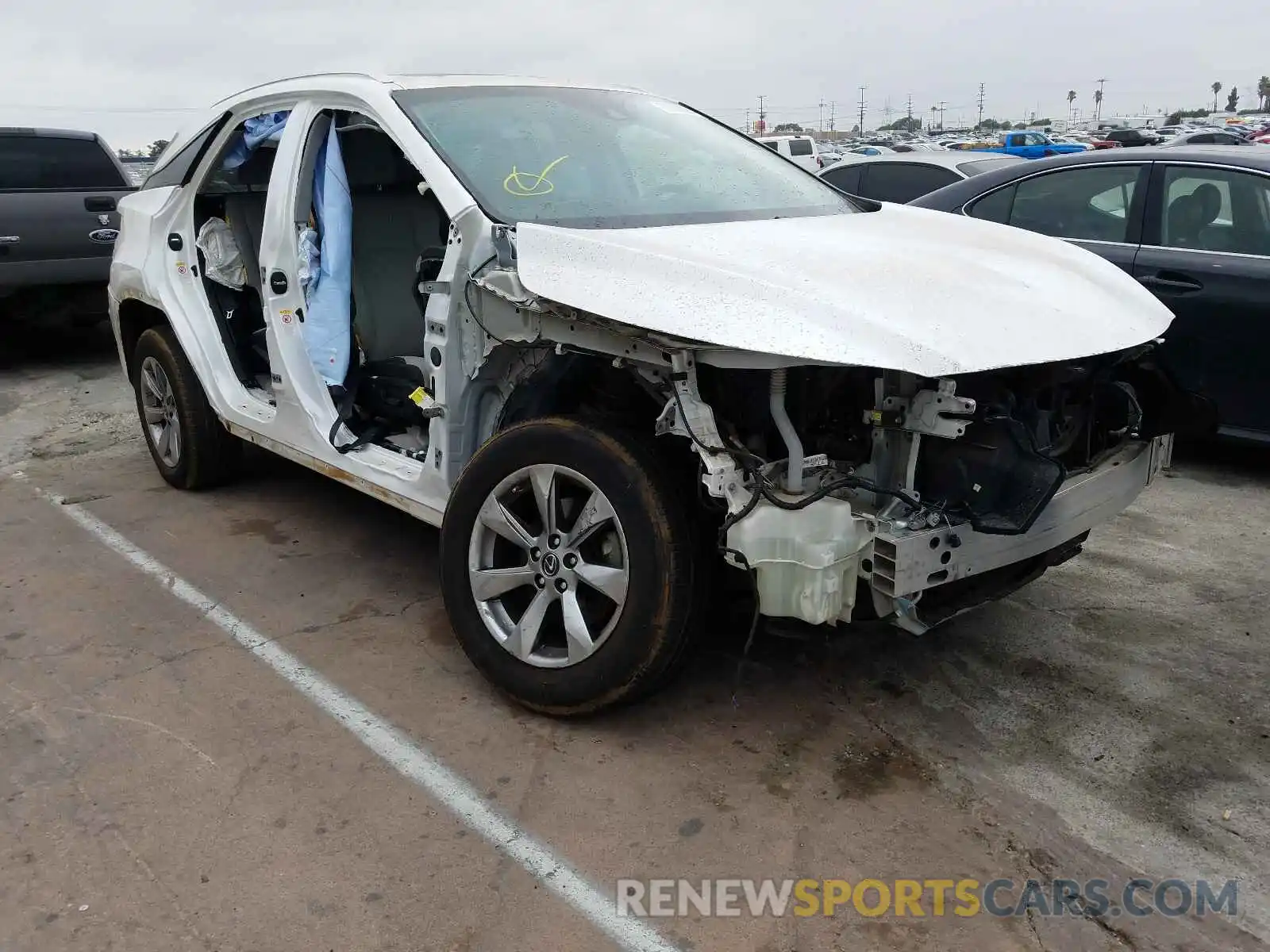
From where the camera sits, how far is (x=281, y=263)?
399 cm

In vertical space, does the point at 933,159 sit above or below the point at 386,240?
above

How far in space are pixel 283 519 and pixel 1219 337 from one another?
4.48 metres

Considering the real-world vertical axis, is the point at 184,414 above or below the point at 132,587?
above

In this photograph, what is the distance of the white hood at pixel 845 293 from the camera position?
8.23ft

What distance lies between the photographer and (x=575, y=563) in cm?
300

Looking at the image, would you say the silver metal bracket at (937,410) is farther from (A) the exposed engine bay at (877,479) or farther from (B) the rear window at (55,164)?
(B) the rear window at (55,164)

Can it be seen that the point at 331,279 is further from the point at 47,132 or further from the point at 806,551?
the point at 47,132

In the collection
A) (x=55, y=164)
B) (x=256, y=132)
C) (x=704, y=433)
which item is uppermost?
(x=256, y=132)

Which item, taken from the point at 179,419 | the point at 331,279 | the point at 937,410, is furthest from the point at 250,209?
the point at 937,410

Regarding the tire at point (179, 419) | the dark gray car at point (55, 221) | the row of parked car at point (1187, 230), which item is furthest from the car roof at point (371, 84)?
the dark gray car at point (55, 221)

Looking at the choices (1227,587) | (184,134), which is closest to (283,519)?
(184,134)

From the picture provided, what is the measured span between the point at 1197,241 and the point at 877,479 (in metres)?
3.32

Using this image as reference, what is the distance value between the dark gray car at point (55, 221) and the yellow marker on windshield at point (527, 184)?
243 inches

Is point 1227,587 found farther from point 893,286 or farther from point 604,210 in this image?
point 604,210
